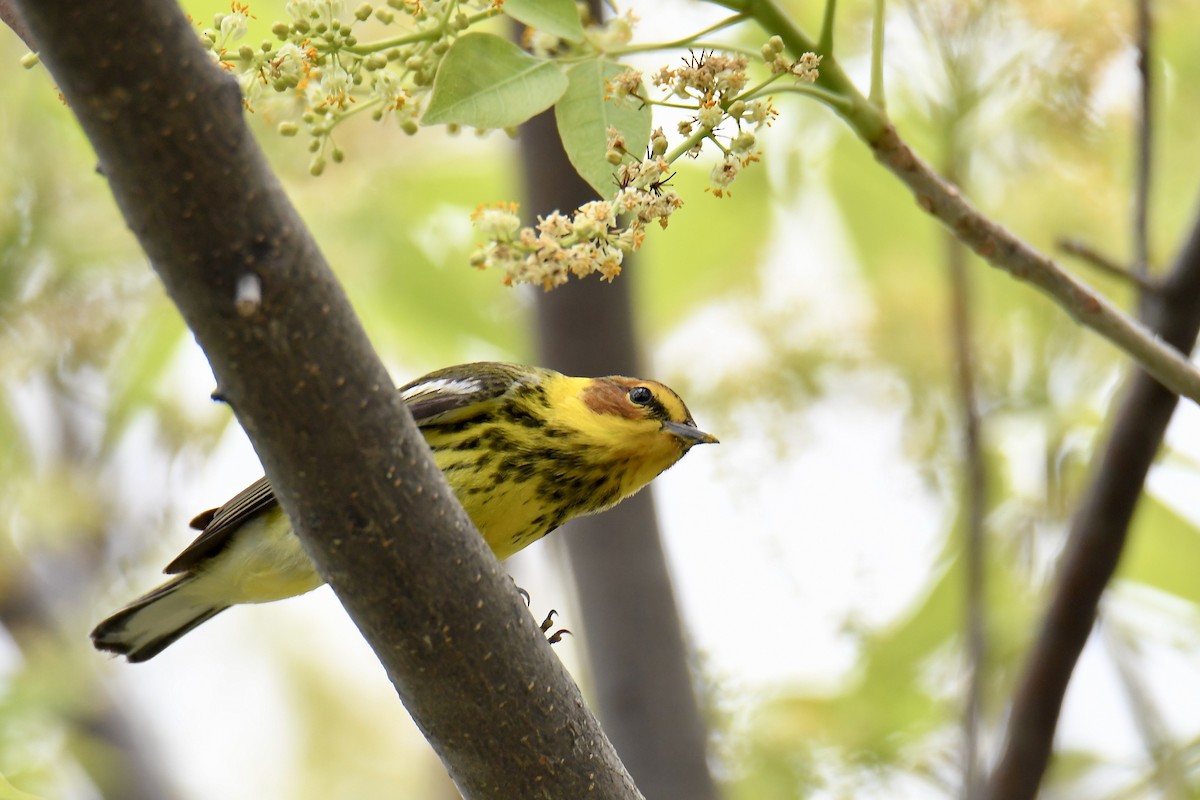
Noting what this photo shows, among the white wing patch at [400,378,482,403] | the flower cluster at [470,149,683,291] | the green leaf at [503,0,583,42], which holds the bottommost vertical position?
the white wing patch at [400,378,482,403]

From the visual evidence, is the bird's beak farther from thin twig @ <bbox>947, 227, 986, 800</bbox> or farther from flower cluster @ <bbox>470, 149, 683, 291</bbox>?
flower cluster @ <bbox>470, 149, 683, 291</bbox>

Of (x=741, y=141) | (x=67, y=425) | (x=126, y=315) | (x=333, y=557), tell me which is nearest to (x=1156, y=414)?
(x=741, y=141)

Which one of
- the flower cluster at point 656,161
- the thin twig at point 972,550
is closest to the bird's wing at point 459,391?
the thin twig at point 972,550

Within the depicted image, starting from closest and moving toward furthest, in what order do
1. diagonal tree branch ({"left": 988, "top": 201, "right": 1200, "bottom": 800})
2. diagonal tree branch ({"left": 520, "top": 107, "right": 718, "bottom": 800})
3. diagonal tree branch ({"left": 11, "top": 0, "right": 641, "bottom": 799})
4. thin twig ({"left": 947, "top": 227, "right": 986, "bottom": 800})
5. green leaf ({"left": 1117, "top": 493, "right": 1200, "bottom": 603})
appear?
diagonal tree branch ({"left": 11, "top": 0, "right": 641, "bottom": 799})
diagonal tree branch ({"left": 988, "top": 201, "right": 1200, "bottom": 800})
thin twig ({"left": 947, "top": 227, "right": 986, "bottom": 800})
green leaf ({"left": 1117, "top": 493, "right": 1200, "bottom": 603})
diagonal tree branch ({"left": 520, "top": 107, "right": 718, "bottom": 800})

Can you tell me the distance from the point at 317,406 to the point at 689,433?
1.96 meters

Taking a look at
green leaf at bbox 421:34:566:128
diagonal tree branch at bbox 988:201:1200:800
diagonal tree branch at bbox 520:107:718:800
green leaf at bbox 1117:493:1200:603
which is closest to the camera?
green leaf at bbox 421:34:566:128

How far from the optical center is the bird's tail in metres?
3.73

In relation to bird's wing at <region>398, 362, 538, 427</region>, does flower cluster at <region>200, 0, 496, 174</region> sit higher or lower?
higher

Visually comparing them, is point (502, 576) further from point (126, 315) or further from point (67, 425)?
point (67, 425)

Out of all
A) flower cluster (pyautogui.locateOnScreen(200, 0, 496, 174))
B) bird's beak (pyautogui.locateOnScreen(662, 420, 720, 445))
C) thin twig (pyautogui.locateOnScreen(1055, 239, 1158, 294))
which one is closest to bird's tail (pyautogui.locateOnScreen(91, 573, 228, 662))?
bird's beak (pyautogui.locateOnScreen(662, 420, 720, 445))

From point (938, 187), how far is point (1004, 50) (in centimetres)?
128

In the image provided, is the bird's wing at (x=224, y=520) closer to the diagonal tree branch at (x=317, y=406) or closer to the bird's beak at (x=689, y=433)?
the bird's beak at (x=689, y=433)

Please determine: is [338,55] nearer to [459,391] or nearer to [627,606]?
[459,391]

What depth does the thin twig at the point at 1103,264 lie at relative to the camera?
7.86ft
